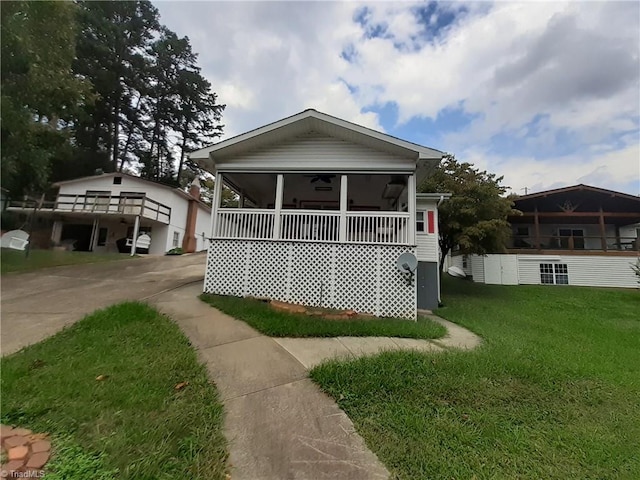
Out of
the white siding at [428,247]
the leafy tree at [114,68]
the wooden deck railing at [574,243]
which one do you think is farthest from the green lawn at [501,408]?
the leafy tree at [114,68]

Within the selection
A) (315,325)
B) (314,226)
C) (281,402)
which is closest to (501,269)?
(314,226)

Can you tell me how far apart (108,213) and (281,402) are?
20.3 metres

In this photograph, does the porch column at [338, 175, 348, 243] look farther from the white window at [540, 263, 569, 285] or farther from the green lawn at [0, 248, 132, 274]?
the white window at [540, 263, 569, 285]

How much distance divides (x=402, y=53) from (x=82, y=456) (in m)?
12.3

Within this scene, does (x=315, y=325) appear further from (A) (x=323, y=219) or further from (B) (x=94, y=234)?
(B) (x=94, y=234)

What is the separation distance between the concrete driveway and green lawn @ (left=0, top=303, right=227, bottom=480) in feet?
3.10

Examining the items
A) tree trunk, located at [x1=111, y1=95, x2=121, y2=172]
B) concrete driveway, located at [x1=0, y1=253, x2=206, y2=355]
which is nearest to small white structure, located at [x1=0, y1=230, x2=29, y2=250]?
concrete driveway, located at [x1=0, y1=253, x2=206, y2=355]

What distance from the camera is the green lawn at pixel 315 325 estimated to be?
5457 millimetres

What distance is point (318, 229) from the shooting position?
7.99m

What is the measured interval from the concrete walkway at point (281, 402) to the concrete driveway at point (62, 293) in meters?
2.16

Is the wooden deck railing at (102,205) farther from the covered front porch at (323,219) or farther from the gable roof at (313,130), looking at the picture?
the gable roof at (313,130)

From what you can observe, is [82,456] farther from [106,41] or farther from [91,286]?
[106,41]

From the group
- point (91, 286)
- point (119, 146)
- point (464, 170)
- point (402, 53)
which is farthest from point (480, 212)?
point (119, 146)

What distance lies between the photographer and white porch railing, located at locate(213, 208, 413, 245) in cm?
770
